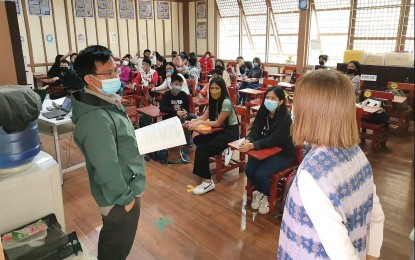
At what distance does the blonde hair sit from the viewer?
949 mm

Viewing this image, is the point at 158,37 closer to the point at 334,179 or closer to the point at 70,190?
the point at 70,190

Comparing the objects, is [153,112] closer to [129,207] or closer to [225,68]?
[129,207]

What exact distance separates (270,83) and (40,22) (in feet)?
22.7

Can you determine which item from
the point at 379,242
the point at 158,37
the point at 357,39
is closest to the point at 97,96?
the point at 379,242

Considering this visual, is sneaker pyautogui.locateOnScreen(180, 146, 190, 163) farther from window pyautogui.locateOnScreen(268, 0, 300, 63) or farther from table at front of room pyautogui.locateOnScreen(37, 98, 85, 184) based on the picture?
window pyautogui.locateOnScreen(268, 0, 300, 63)

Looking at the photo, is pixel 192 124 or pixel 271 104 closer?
pixel 271 104

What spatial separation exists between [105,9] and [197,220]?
9297 millimetres

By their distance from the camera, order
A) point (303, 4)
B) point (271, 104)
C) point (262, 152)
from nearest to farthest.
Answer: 1. point (262, 152)
2. point (271, 104)
3. point (303, 4)

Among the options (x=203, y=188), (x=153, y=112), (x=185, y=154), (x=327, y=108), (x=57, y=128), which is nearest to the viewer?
(x=327, y=108)

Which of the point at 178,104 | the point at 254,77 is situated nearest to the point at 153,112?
the point at 178,104

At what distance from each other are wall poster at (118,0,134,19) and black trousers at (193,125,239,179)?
8.56 meters

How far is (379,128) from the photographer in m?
4.65

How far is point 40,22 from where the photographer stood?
888 centimetres

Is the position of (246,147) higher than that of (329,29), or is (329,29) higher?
(329,29)
